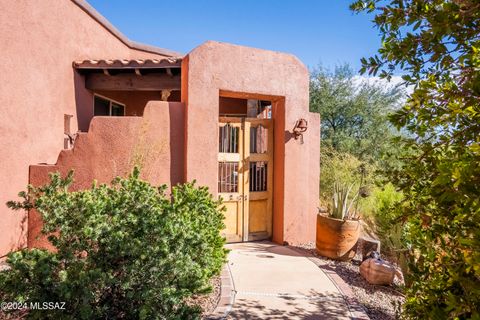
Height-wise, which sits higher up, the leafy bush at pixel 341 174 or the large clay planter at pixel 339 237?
the leafy bush at pixel 341 174

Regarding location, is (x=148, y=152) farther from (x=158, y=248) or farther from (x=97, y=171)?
(x=158, y=248)

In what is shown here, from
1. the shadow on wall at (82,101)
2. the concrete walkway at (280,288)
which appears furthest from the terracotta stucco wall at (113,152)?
the concrete walkway at (280,288)

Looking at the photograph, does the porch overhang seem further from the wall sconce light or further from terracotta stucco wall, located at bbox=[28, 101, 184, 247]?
the wall sconce light

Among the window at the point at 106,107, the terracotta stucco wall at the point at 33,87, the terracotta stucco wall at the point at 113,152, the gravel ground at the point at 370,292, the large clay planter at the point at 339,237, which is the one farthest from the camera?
the window at the point at 106,107

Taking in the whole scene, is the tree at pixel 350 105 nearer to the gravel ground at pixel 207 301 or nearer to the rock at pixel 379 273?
the rock at pixel 379 273

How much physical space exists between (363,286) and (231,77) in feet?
16.1

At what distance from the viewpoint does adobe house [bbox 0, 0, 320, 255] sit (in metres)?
5.96

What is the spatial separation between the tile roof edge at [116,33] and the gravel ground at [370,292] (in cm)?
865

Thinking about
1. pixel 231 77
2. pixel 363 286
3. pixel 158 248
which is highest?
pixel 231 77

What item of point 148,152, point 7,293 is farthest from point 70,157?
point 7,293

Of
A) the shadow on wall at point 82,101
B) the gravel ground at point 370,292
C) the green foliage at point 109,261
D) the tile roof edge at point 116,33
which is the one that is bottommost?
the gravel ground at point 370,292

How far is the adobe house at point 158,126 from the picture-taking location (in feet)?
19.5

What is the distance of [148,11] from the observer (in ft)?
30.6

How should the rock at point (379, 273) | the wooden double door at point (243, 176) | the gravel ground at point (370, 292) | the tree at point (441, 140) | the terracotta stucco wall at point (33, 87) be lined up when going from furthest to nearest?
the wooden double door at point (243, 176), the terracotta stucco wall at point (33, 87), the rock at point (379, 273), the gravel ground at point (370, 292), the tree at point (441, 140)
